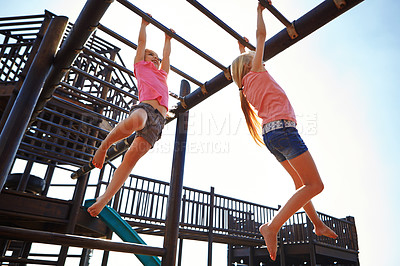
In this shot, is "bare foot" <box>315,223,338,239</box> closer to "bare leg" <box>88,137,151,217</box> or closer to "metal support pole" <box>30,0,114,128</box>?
"bare leg" <box>88,137,151,217</box>

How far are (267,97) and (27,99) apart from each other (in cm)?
174

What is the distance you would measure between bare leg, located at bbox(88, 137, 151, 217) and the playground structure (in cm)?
33

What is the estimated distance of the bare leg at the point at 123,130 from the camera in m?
2.00

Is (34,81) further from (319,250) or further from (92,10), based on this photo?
(319,250)

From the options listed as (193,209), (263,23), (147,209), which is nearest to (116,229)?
(147,209)

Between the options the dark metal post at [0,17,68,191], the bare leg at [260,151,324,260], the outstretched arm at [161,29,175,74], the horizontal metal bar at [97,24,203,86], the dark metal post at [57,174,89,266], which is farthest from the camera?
the dark metal post at [57,174,89,266]

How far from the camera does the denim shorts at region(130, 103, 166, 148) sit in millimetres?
2264

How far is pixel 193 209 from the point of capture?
27.5 feet

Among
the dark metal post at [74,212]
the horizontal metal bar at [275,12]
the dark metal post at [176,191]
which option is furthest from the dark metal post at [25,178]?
the horizontal metal bar at [275,12]

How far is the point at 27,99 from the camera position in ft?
6.46

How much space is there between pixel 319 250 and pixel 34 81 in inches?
398

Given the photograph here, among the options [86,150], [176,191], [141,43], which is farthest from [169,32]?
[86,150]

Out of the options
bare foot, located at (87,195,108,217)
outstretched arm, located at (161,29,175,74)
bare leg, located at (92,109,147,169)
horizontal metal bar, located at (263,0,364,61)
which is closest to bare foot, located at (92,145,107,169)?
bare leg, located at (92,109,147,169)

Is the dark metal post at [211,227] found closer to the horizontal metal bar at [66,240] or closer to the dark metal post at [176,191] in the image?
the dark metal post at [176,191]
